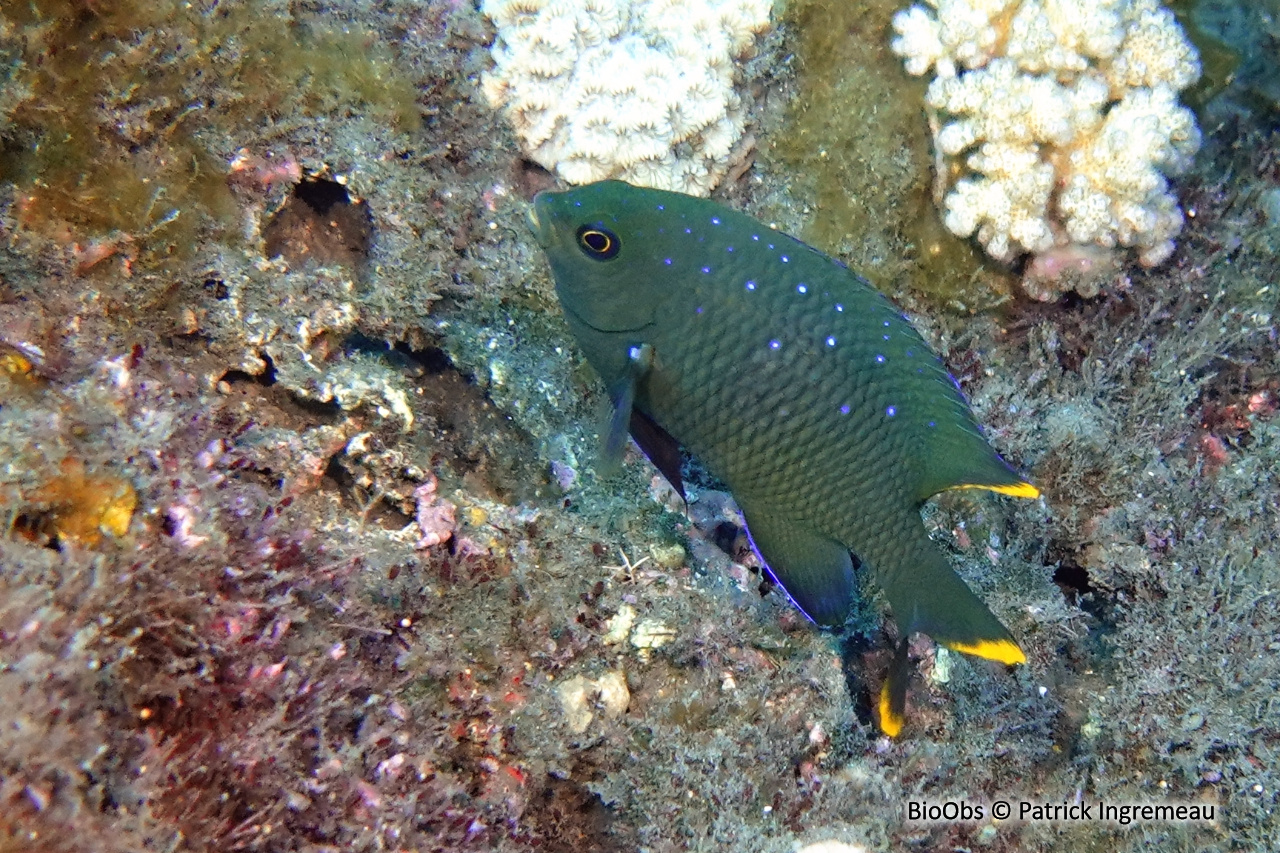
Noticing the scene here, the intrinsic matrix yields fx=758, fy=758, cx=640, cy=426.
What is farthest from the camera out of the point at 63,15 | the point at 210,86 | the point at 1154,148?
the point at 1154,148

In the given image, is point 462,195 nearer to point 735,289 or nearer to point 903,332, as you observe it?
point 735,289

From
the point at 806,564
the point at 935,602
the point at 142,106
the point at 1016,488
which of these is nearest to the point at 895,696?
the point at 935,602

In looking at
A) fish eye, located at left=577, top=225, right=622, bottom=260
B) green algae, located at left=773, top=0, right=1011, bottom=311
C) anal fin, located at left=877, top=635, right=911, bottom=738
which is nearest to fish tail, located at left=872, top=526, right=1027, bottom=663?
anal fin, located at left=877, top=635, right=911, bottom=738

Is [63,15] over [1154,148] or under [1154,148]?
under

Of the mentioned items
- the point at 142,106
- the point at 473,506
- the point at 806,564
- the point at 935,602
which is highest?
the point at 142,106

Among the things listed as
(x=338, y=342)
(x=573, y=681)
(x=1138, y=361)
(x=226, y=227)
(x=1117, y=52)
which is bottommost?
(x=573, y=681)

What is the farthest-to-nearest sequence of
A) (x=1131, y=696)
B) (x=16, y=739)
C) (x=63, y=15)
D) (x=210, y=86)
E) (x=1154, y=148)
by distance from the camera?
(x=1154, y=148) < (x=1131, y=696) < (x=210, y=86) < (x=63, y=15) < (x=16, y=739)

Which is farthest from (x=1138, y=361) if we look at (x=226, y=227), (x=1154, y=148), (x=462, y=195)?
(x=226, y=227)

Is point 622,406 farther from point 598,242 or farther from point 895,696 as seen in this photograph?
point 895,696
